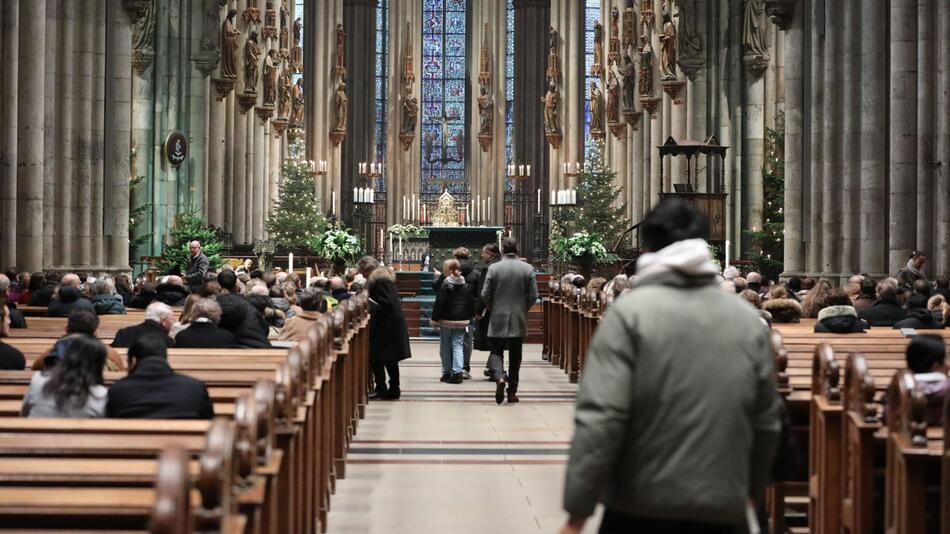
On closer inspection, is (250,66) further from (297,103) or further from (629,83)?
(629,83)

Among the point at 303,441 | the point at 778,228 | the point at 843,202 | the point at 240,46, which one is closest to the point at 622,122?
the point at 240,46

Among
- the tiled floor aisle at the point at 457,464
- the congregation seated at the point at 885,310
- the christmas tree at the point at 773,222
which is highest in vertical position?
the christmas tree at the point at 773,222

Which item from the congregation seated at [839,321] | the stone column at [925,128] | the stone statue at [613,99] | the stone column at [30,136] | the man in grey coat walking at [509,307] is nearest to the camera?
the congregation seated at [839,321]

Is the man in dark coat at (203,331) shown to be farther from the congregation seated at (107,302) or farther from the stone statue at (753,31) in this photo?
the stone statue at (753,31)

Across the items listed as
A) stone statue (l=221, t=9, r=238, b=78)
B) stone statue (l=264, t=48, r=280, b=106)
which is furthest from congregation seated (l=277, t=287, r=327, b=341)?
stone statue (l=264, t=48, r=280, b=106)

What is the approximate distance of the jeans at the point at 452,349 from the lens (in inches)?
720

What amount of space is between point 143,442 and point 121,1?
Answer: 22.1 meters

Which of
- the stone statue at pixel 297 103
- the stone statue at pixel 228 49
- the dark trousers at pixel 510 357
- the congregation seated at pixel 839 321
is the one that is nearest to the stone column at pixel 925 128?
the dark trousers at pixel 510 357

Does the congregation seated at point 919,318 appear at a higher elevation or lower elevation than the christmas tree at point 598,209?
lower

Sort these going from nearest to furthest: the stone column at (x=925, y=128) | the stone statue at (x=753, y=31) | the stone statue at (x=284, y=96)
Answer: the stone column at (x=925, y=128) → the stone statue at (x=753, y=31) → the stone statue at (x=284, y=96)

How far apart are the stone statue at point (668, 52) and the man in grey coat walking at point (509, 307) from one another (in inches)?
823

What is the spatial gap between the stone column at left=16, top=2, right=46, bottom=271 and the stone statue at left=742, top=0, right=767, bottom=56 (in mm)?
16667

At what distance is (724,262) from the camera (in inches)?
1113

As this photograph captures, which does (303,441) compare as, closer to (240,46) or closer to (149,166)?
(149,166)
